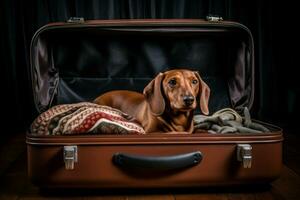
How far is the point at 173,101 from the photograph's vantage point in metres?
1.24

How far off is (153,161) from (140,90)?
0.57 m

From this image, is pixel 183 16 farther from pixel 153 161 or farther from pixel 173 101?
pixel 153 161

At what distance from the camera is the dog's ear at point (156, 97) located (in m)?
1.26

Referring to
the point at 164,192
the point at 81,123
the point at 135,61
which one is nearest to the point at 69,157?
the point at 81,123

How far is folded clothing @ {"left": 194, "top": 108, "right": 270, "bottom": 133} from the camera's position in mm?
1247

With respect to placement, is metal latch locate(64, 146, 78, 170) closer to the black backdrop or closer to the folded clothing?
the folded clothing

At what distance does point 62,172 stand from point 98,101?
470 mm

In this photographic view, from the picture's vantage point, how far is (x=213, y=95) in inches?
62.4

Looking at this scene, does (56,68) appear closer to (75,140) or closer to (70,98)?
(70,98)

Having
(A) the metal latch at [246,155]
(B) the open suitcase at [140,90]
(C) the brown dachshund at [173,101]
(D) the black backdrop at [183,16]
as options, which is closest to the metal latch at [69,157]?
(B) the open suitcase at [140,90]

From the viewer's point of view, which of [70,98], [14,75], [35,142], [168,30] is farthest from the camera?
[14,75]

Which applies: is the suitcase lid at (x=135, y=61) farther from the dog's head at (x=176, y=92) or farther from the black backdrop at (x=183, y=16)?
the black backdrop at (x=183, y=16)

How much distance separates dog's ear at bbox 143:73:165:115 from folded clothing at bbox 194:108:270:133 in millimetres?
172

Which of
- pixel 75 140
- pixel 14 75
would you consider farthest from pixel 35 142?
pixel 14 75
